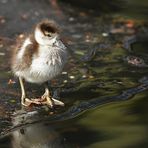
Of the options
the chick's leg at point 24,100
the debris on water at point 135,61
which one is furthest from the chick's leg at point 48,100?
the debris on water at point 135,61

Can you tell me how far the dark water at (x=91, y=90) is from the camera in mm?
5578

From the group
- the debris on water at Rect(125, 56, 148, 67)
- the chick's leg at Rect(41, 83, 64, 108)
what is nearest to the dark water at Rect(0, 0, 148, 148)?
the debris on water at Rect(125, 56, 148, 67)

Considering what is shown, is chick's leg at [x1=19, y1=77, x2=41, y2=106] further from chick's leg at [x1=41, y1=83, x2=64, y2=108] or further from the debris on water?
the debris on water

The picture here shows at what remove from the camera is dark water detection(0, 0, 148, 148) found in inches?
220

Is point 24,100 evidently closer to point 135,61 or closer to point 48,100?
point 48,100

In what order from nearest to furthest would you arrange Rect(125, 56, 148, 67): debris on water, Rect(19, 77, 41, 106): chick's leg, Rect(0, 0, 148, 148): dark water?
Rect(0, 0, 148, 148): dark water → Rect(19, 77, 41, 106): chick's leg → Rect(125, 56, 148, 67): debris on water

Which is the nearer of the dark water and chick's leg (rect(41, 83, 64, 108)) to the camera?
the dark water

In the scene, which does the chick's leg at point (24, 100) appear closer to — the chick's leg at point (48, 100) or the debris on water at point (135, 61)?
the chick's leg at point (48, 100)

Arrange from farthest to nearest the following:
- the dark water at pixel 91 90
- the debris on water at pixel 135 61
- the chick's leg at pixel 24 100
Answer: the debris on water at pixel 135 61 → the chick's leg at pixel 24 100 → the dark water at pixel 91 90

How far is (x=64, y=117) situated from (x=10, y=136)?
2.30 ft

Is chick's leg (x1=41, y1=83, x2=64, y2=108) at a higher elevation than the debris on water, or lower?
higher

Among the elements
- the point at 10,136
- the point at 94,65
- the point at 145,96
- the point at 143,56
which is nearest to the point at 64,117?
the point at 10,136

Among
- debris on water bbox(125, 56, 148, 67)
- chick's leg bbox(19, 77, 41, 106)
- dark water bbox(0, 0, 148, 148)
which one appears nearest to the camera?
dark water bbox(0, 0, 148, 148)

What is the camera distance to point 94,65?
764 cm
